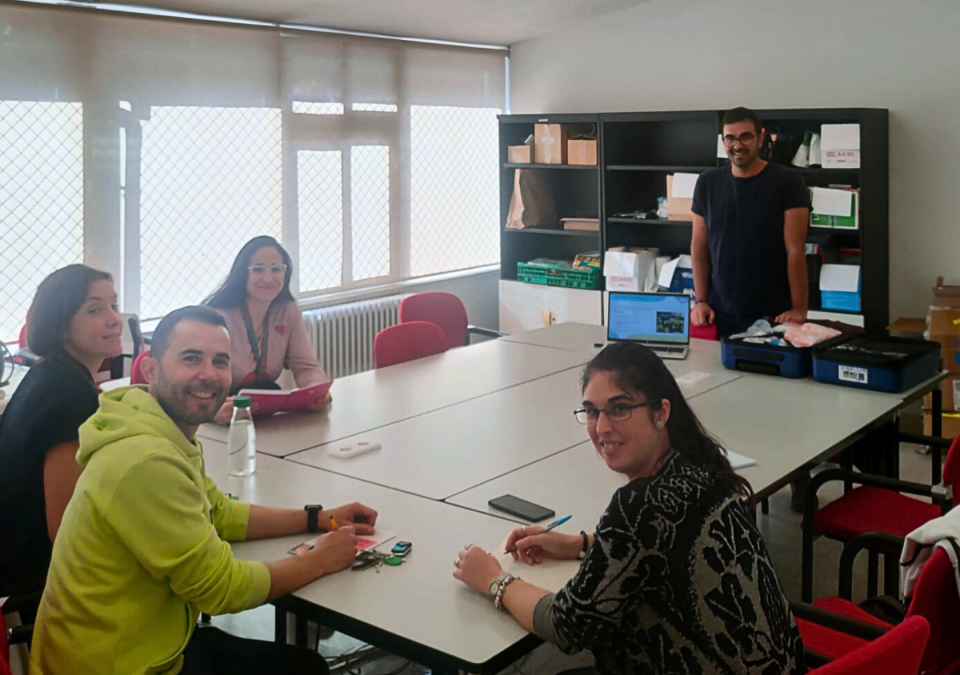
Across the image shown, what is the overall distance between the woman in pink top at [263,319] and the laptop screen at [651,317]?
4.29 feet

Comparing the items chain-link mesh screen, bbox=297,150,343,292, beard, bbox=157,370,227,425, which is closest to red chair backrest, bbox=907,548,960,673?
beard, bbox=157,370,227,425

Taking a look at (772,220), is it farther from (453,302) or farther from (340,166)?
(340,166)

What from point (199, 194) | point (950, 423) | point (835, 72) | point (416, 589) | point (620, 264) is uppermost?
point (835, 72)

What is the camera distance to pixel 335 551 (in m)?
2.19

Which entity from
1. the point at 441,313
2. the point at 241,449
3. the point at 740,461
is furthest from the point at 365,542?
the point at 441,313

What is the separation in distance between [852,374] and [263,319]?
2114 millimetres

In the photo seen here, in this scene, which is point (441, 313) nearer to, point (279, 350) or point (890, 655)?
point (279, 350)

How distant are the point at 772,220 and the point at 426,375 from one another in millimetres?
1701

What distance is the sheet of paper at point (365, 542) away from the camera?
2288 mm

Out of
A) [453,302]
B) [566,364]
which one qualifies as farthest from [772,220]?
[453,302]

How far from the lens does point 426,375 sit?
159 inches

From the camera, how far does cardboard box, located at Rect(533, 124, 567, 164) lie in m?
6.70

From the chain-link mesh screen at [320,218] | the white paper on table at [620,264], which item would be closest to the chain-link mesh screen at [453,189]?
the chain-link mesh screen at [320,218]

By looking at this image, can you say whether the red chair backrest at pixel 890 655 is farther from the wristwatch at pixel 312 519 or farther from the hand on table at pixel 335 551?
the wristwatch at pixel 312 519
